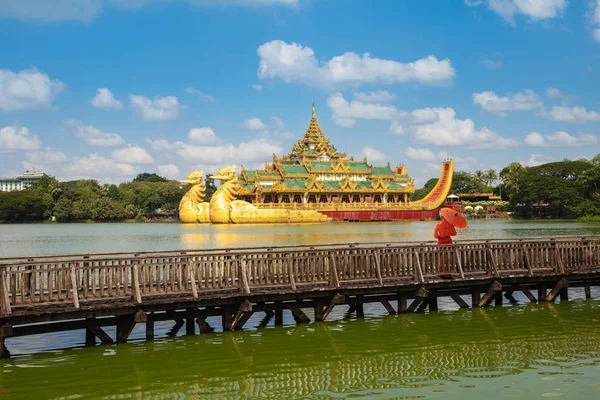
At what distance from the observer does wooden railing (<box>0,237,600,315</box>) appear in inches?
538

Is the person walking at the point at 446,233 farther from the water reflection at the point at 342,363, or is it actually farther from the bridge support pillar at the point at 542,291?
the bridge support pillar at the point at 542,291

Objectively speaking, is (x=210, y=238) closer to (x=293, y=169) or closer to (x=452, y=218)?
(x=452, y=218)

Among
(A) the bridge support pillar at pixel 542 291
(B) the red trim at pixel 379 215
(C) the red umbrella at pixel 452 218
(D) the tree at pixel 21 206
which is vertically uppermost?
(D) the tree at pixel 21 206

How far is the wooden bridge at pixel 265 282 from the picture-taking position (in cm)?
1357

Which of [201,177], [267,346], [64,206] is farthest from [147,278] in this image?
[64,206]

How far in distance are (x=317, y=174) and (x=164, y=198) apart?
33168 millimetres

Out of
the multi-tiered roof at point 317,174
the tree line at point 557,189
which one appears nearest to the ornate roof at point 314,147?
the multi-tiered roof at point 317,174

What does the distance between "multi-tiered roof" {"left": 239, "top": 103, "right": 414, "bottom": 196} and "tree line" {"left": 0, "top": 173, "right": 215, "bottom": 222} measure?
23.6 metres

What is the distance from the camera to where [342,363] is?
41.5 ft

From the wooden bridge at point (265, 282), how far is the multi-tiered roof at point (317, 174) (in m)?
78.6

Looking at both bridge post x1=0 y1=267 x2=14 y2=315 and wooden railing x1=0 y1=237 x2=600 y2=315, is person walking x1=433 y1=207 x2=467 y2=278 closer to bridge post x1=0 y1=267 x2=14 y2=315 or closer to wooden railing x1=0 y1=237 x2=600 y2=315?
wooden railing x1=0 y1=237 x2=600 y2=315

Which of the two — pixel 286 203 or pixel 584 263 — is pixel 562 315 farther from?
pixel 286 203

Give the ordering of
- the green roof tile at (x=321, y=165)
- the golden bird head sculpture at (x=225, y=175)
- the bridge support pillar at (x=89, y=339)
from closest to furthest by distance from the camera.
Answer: the bridge support pillar at (x=89, y=339) → the golden bird head sculpture at (x=225, y=175) → the green roof tile at (x=321, y=165)

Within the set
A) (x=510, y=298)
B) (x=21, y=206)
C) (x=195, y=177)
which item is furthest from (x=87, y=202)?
(x=510, y=298)
